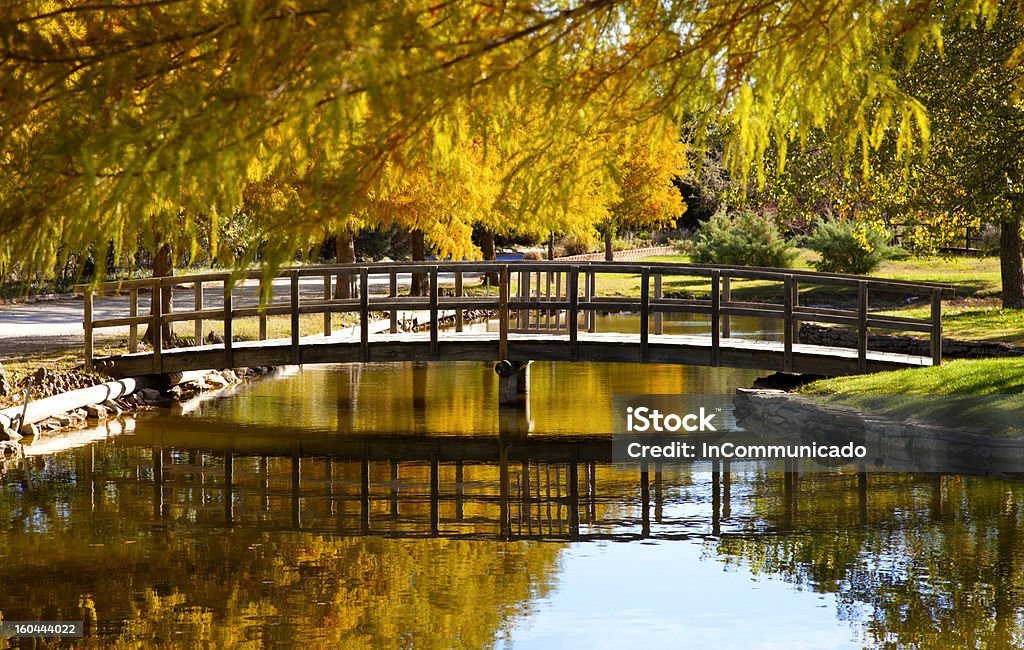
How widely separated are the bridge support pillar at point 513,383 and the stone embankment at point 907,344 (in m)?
6.87

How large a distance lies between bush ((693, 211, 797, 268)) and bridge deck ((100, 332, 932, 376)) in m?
23.2

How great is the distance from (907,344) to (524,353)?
8.56m

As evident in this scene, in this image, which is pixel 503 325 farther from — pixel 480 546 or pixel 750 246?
pixel 750 246

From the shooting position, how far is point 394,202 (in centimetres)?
2431

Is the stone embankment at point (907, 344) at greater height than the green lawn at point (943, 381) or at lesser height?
lesser

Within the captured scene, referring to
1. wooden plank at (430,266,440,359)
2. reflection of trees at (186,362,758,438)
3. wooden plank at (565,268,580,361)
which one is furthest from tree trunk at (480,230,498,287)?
wooden plank at (430,266,440,359)

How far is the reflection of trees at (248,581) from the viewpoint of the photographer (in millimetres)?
7836

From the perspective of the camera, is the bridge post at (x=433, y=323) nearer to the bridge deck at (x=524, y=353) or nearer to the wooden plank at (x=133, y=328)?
the bridge deck at (x=524, y=353)

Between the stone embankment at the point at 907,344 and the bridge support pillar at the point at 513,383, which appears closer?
the bridge support pillar at the point at 513,383

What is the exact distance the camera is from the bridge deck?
16516mm

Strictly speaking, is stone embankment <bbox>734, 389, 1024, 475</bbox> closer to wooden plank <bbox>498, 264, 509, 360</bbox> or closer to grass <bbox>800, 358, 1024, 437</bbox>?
grass <bbox>800, 358, 1024, 437</bbox>

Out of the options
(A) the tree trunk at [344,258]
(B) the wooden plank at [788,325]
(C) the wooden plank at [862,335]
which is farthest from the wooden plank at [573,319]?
(A) the tree trunk at [344,258]

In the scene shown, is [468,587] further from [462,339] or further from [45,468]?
[462,339]

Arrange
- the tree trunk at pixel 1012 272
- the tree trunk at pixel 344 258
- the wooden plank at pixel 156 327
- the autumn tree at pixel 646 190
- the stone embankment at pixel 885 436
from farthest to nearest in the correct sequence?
1. the autumn tree at pixel 646 190
2. the tree trunk at pixel 344 258
3. the tree trunk at pixel 1012 272
4. the wooden plank at pixel 156 327
5. the stone embankment at pixel 885 436
